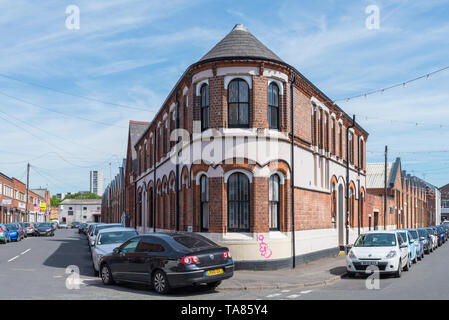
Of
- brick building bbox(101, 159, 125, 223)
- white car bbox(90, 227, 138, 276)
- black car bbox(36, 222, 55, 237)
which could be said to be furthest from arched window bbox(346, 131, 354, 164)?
black car bbox(36, 222, 55, 237)

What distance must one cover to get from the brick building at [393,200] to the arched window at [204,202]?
17.3m

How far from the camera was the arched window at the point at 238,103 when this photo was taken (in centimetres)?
1809

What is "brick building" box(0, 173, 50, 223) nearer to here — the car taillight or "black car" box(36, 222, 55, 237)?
"black car" box(36, 222, 55, 237)

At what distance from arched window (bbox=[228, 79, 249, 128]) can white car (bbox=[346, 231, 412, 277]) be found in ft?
20.0

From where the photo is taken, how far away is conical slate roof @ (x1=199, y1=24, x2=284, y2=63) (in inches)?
711

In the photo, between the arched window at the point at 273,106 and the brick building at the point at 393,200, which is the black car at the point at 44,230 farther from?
the arched window at the point at 273,106

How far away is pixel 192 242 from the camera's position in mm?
12633

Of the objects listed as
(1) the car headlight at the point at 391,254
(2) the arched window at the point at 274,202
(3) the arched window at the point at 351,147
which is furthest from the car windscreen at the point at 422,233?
(1) the car headlight at the point at 391,254

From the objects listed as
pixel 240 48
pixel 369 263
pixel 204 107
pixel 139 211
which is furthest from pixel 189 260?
pixel 139 211

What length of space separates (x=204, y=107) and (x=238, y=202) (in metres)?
3.93

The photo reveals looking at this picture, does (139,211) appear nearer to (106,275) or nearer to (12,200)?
(106,275)

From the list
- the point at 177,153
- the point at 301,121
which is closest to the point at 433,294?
the point at 301,121
